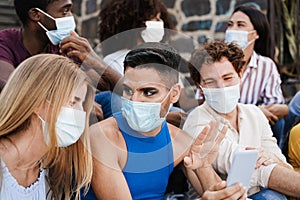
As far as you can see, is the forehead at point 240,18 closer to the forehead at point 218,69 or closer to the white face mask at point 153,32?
the white face mask at point 153,32

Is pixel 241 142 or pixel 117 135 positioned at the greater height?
pixel 117 135

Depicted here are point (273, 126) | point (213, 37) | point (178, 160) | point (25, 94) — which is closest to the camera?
point (25, 94)

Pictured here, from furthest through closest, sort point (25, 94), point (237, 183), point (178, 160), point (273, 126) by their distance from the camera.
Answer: point (273, 126)
point (178, 160)
point (237, 183)
point (25, 94)

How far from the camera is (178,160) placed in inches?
132

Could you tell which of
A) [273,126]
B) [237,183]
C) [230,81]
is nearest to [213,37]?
[273,126]

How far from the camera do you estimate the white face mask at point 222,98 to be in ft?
12.0

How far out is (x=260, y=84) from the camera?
16.1 ft

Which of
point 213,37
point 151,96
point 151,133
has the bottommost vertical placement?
point 213,37

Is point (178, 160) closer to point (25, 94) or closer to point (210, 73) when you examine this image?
point (210, 73)

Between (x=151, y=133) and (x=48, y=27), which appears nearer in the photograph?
(x=151, y=133)

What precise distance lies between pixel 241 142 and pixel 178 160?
0.49m

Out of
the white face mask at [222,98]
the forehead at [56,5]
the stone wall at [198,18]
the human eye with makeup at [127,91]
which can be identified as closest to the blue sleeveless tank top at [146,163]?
the human eye with makeup at [127,91]

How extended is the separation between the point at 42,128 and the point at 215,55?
1.34 metres

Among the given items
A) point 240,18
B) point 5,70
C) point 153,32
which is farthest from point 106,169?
point 240,18
